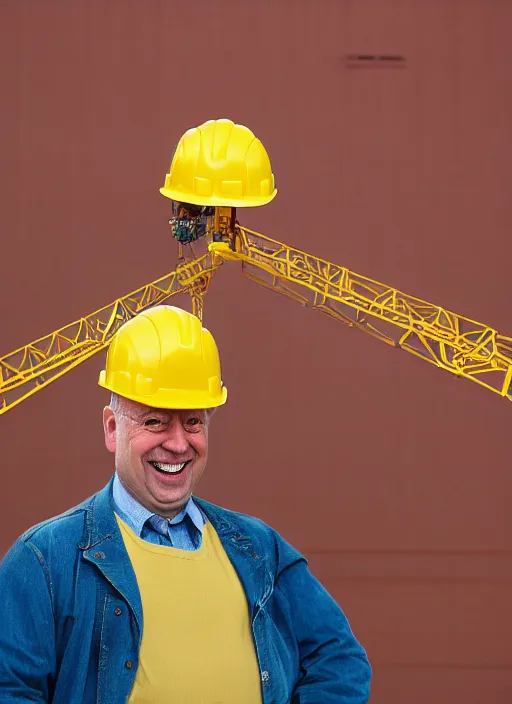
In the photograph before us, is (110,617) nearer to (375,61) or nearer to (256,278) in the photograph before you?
(256,278)

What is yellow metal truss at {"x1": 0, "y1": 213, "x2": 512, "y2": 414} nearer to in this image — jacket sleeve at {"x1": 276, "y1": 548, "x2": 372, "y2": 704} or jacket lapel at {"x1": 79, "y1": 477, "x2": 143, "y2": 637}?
jacket sleeve at {"x1": 276, "y1": 548, "x2": 372, "y2": 704}

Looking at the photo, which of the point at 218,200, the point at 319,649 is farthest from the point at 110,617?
the point at 218,200

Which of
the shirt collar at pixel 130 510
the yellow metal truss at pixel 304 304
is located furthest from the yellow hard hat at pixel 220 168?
the shirt collar at pixel 130 510

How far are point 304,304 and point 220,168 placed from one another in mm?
380

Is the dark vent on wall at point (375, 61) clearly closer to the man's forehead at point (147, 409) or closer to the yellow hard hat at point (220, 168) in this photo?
the yellow hard hat at point (220, 168)

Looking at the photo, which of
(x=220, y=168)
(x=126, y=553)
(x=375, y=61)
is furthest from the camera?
(x=375, y=61)

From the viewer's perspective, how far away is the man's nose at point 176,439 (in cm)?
173

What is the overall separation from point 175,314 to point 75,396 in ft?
9.25

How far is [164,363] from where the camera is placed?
1.75 metres

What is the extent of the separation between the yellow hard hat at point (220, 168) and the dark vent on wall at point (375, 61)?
2.02m

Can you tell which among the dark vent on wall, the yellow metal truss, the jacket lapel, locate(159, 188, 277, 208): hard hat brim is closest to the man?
the jacket lapel

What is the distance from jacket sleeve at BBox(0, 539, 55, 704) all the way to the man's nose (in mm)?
216

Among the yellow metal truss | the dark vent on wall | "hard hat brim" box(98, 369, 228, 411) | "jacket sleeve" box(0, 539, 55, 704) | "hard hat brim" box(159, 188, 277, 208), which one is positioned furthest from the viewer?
the dark vent on wall

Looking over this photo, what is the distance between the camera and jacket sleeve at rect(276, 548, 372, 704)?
1.81 m
